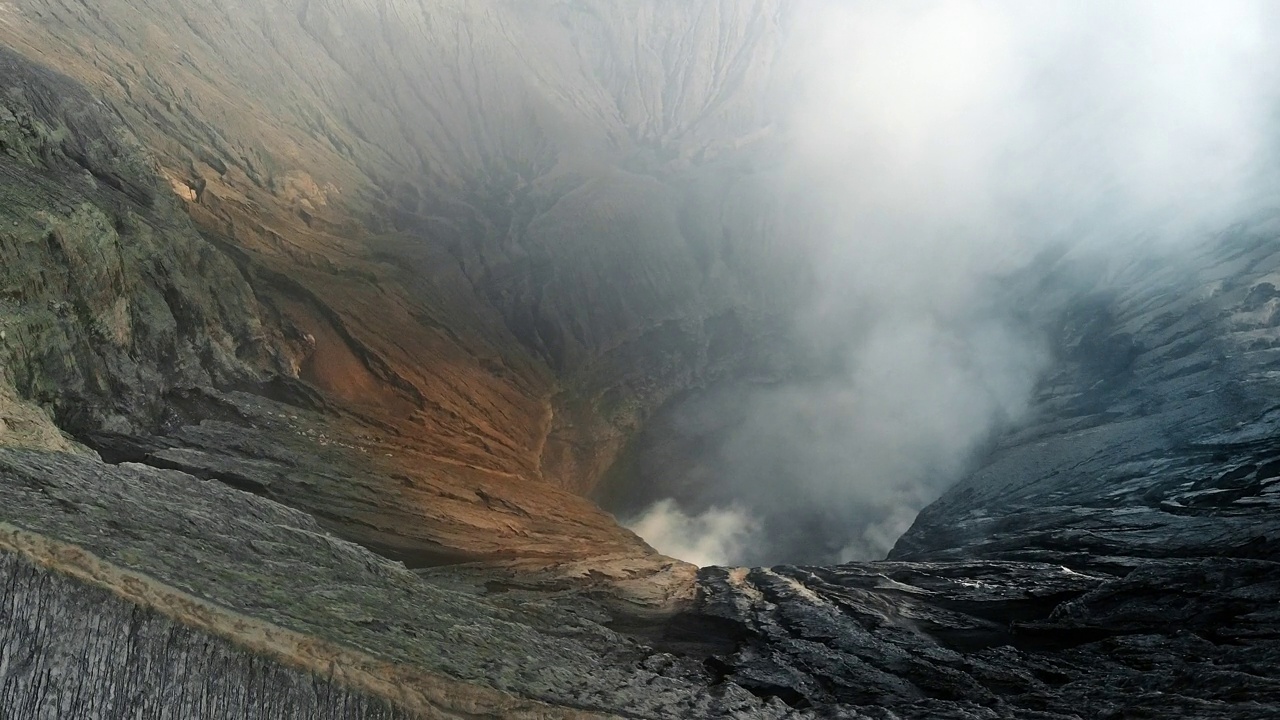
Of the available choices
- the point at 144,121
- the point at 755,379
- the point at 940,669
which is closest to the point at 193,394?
the point at 940,669

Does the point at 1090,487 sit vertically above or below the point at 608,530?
above

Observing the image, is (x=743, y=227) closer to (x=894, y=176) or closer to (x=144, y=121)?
(x=894, y=176)

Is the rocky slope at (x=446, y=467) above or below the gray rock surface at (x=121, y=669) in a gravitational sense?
above

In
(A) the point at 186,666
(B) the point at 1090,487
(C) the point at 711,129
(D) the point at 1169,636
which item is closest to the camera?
(A) the point at 186,666

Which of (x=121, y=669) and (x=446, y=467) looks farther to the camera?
(x=446, y=467)

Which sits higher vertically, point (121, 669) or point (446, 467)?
point (446, 467)

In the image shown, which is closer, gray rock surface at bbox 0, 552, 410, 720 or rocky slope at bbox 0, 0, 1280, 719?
gray rock surface at bbox 0, 552, 410, 720

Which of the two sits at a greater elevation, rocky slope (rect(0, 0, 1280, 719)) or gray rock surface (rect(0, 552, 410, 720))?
rocky slope (rect(0, 0, 1280, 719))

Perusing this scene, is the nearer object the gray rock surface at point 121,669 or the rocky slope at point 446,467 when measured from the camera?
the gray rock surface at point 121,669
